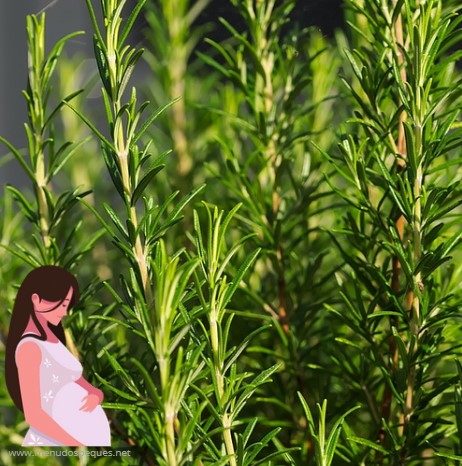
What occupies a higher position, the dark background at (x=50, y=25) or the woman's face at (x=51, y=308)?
the dark background at (x=50, y=25)

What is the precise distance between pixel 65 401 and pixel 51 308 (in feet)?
0.18

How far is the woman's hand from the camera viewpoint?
0.42 meters

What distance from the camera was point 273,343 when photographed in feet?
1.87

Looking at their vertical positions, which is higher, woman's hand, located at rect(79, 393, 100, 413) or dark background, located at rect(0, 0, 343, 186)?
dark background, located at rect(0, 0, 343, 186)

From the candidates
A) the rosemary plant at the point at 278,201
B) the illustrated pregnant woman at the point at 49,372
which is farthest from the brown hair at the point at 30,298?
the rosemary plant at the point at 278,201

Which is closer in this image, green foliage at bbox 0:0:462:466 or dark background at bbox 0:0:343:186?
green foliage at bbox 0:0:462:466

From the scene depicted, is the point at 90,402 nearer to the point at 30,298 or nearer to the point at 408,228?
the point at 30,298

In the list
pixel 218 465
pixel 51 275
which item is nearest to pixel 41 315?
pixel 51 275

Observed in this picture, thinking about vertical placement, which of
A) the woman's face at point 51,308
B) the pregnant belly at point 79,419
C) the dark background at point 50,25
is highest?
the dark background at point 50,25

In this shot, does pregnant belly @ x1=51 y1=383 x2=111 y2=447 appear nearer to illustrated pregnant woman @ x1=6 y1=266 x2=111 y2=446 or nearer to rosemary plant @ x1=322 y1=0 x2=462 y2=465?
illustrated pregnant woman @ x1=6 y1=266 x2=111 y2=446

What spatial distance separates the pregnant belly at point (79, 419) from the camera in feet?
1.40

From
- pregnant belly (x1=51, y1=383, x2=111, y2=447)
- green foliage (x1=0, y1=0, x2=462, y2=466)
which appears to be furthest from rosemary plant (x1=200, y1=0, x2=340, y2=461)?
pregnant belly (x1=51, y1=383, x2=111, y2=447)

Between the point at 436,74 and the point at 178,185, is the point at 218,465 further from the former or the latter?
the point at 178,185

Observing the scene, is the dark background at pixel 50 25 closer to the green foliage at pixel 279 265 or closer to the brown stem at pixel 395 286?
the green foliage at pixel 279 265
